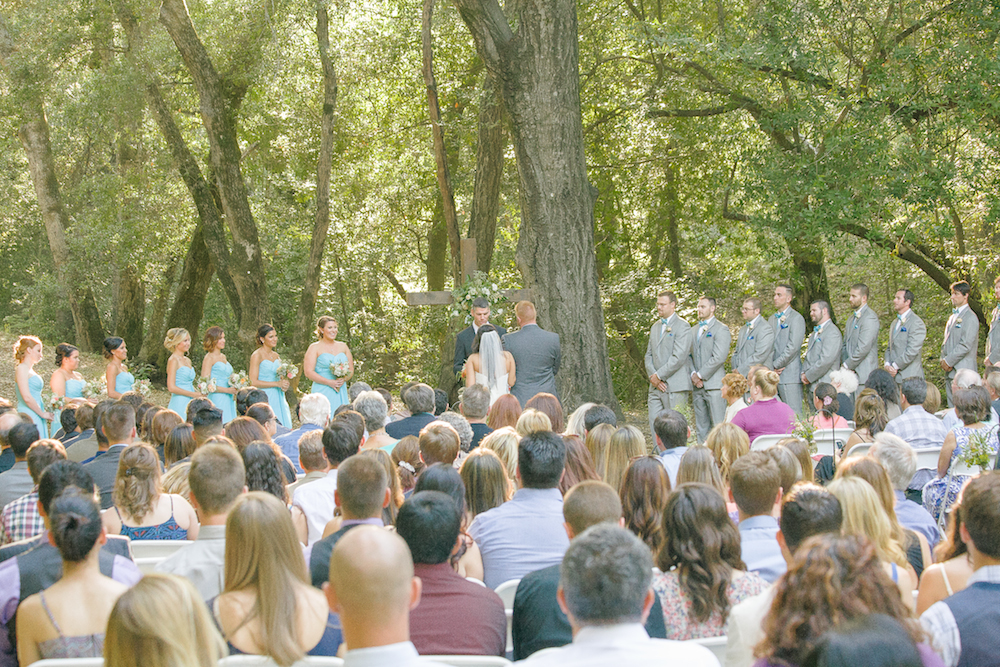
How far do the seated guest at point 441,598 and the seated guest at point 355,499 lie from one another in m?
0.46

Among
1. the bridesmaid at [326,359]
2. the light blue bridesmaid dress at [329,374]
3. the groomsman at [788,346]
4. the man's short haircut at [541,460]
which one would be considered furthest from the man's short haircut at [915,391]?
the light blue bridesmaid dress at [329,374]

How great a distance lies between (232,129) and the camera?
1612cm

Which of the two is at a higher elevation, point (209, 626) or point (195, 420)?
point (195, 420)

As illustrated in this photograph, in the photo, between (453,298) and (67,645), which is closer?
(67,645)

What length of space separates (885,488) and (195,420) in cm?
442

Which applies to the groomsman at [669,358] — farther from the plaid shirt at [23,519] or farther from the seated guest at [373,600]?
the seated guest at [373,600]

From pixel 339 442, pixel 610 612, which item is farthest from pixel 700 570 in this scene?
pixel 339 442

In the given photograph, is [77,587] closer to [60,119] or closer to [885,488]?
[885,488]

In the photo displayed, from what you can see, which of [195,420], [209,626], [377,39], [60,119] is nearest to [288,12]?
[377,39]

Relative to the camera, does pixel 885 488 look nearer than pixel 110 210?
Yes

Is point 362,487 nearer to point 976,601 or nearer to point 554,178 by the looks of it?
point 976,601

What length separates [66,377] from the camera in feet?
30.0

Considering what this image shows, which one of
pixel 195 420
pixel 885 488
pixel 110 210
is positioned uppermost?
pixel 110 210

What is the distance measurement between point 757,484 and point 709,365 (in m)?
6.89
